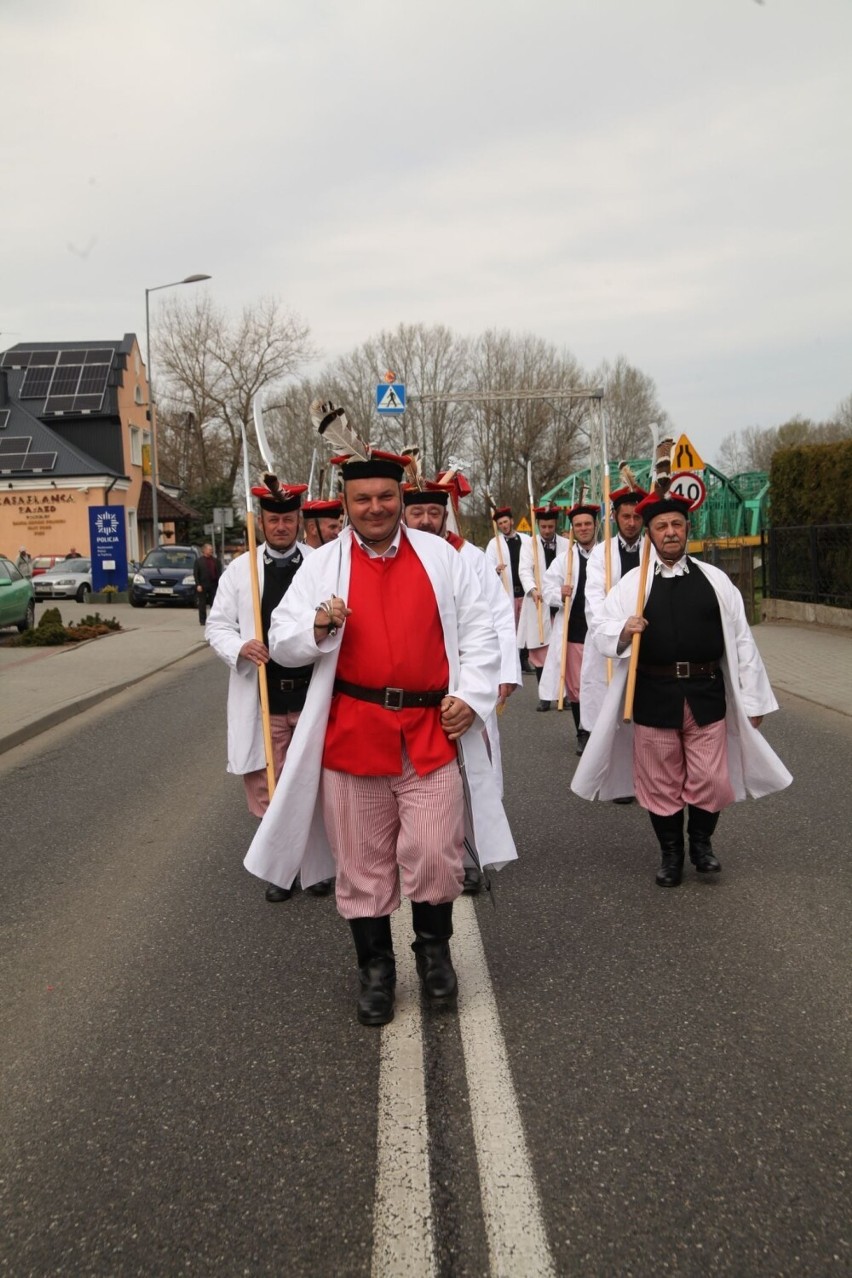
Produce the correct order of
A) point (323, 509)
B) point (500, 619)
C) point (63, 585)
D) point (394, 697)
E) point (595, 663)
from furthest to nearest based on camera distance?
1. point (63, 585)
2. point (595, 663)
3. point (323, 509)
4. point (500, 619)
5. point (394, 697)

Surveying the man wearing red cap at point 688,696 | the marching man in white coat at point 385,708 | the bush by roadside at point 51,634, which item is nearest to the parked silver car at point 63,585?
the bush by roadside at point 51,634

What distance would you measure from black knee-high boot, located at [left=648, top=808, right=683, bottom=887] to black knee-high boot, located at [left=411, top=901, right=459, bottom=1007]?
1.69m

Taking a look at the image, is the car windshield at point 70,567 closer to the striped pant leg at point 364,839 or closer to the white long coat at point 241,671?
the white long coat at point 241,671

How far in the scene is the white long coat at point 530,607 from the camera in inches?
461

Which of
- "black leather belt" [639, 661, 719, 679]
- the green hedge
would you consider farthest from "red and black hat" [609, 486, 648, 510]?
the green hedge

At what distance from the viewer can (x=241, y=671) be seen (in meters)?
5.70

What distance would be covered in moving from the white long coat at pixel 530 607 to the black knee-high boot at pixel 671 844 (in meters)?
5.82

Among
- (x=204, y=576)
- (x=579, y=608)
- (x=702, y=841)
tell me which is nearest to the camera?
(x=702, y=841)

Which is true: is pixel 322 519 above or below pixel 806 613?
above

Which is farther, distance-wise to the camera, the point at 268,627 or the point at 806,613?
the point at 806,613

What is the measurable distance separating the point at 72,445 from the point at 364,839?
4789 centimetres

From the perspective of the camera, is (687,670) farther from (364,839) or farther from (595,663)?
(595,663)

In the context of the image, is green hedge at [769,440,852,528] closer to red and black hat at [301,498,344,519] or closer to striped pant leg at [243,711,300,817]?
red and black hat at [301,498,344,519]

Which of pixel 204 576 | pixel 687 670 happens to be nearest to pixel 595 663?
pixel 687 670
